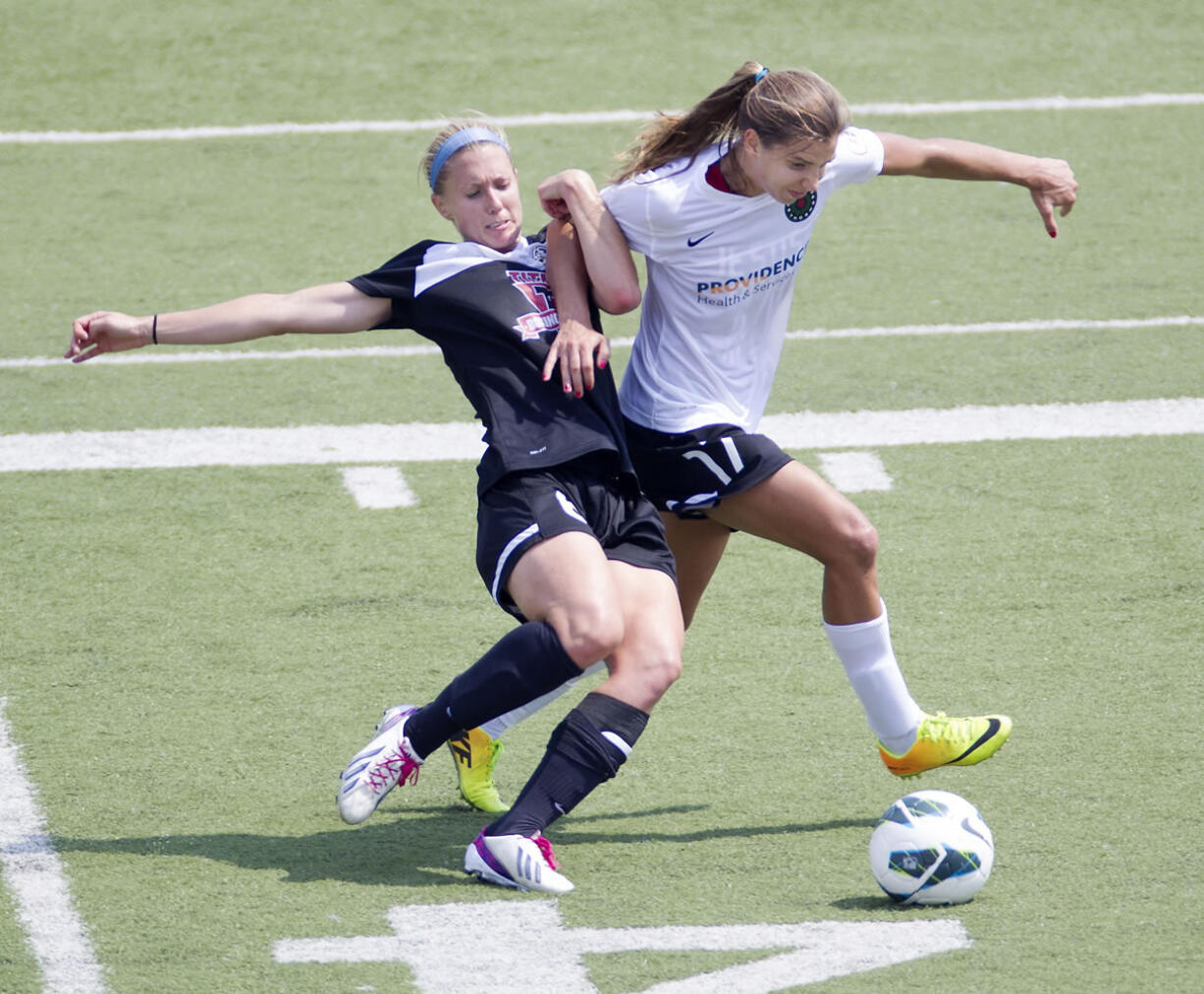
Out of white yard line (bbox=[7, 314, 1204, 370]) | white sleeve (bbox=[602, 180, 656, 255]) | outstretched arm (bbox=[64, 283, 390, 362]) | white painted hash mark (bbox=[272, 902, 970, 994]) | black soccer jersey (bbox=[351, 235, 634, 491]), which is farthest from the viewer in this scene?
white yard line (bbox=[7, 314, 1204, 370])

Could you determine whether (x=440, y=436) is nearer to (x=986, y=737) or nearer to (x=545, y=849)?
(x=986, y=737)

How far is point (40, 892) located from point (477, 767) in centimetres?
112

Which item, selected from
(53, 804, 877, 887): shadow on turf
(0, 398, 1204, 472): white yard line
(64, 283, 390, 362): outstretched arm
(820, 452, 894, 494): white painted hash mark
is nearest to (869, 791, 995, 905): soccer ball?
(53, 804, 877, 887): shadow on turf

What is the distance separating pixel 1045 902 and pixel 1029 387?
4.55 metres

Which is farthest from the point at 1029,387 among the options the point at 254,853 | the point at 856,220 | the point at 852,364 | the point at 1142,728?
the point at 254,853

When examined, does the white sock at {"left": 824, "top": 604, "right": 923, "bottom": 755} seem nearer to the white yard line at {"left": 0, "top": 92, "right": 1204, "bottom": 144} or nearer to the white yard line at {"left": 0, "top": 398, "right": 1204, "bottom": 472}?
the white yard line at {"left": 0, "top": 398, "right": 1204, "bottom": 472}

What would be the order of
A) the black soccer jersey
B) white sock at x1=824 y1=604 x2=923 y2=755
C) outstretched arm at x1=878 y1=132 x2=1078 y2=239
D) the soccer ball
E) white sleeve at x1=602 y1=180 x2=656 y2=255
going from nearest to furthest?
1. the soccer ball
2. the black soccer jersey
3. white sleeve at x1=602 y1=180 x2=656 y2=255
4. white sock at x1=824 y1=604 x2=923 y2=755
5. outstretched arm at x1=878 y1=132 x2=1078 y2=239

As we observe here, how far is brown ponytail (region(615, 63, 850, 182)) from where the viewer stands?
4.38 metres

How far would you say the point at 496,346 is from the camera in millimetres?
4520

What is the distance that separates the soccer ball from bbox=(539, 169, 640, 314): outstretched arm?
4.63 ft

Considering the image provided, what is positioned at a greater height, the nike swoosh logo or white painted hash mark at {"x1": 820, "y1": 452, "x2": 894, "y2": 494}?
the nike swoosh logo

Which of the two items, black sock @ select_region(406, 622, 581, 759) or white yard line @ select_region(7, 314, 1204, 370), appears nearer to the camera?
black sock @ select_region(406, 622, 581, 759)

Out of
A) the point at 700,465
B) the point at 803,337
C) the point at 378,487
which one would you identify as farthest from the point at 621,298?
the point at 803,337

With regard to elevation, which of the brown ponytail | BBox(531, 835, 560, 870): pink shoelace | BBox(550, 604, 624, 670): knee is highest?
the brown ponytail
